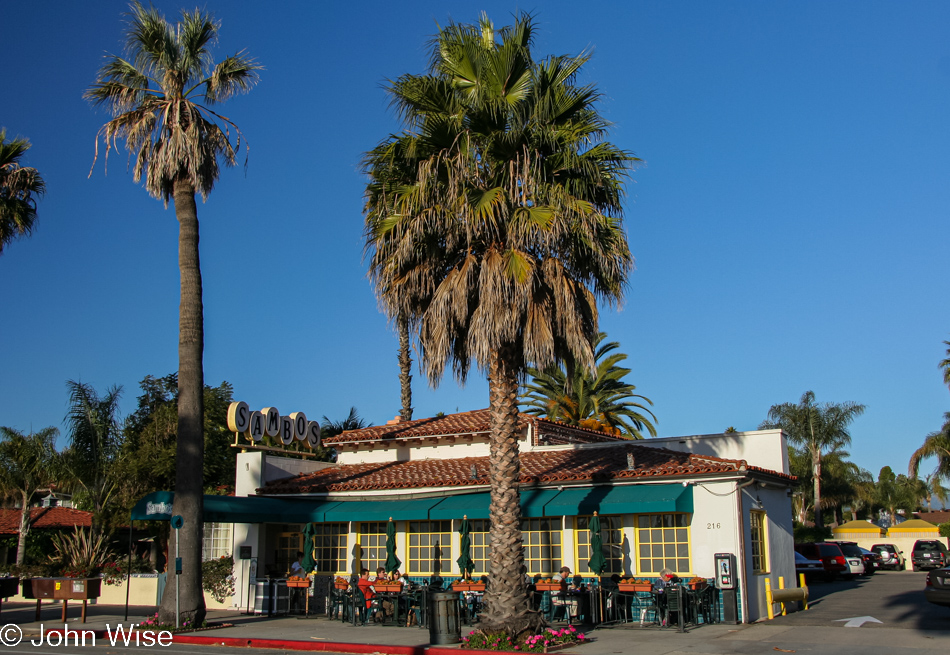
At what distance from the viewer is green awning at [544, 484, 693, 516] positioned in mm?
18125

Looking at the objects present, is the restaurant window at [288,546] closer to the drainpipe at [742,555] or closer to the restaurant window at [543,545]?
the restaurant window at [543,545]

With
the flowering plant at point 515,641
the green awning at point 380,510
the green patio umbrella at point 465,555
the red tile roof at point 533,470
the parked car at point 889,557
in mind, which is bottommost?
the parked car at point 889,557

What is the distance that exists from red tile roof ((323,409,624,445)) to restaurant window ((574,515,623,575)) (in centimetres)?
524

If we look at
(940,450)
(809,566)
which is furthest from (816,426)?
(809,566)

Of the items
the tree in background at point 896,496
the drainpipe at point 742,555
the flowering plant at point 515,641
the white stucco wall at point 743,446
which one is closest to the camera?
the flowering plant at point 515,641

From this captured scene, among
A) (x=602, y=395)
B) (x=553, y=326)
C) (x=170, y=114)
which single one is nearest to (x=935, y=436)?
(x=602, y=395)

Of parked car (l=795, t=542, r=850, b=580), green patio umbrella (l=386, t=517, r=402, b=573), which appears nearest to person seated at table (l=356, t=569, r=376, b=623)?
green patio umbrella (l=386, t=517, r=402, b=573)

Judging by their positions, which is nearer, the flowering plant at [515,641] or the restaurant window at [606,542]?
the flowering plant at [515,641]

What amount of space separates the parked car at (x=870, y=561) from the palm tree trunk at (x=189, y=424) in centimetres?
3308

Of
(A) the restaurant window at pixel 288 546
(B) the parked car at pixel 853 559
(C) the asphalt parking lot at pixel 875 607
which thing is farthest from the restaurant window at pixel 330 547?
(B) the parked car at pixel 853 559

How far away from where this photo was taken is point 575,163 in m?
15.5

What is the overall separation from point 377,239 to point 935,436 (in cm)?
4767

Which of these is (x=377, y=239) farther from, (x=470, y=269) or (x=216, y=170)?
(x=216, y=170)

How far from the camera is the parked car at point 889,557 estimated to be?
43487 millimetres
